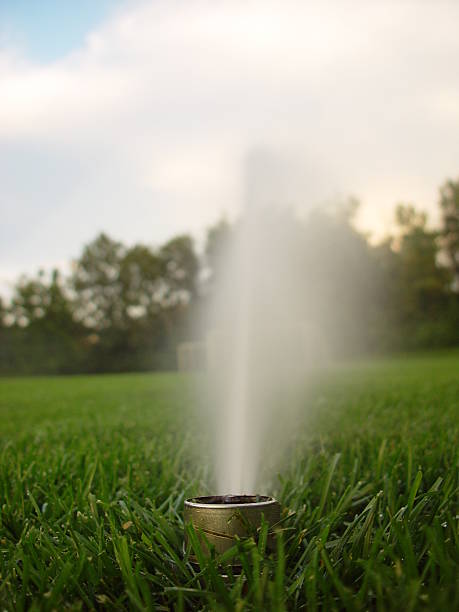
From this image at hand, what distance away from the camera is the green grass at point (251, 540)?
73 centimetres

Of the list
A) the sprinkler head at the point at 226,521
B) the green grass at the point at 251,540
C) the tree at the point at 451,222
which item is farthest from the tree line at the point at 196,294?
the sprinkler head at the point at 226,521

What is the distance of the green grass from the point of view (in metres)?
0.73

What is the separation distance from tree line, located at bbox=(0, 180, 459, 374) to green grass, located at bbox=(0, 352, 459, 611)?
22716mm

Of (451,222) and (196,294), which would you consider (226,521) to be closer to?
(196,294)

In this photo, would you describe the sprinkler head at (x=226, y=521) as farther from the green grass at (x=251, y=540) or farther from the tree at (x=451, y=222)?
the tree at (x=451, y=222)

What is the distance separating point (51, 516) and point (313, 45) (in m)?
3.26

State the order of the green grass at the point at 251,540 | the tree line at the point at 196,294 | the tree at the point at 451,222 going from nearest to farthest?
1. the green grass at the point at 251,540
2. the tree line at the point at 196,294
3. the tree at the point at 451,222

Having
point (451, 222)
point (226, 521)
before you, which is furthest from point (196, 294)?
point (226, 521)

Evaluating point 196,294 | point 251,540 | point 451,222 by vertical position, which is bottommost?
point 251,540

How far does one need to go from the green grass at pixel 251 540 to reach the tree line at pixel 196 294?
22716 millimetres

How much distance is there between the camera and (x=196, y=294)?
30234 millimetres

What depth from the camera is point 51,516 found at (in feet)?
4.04

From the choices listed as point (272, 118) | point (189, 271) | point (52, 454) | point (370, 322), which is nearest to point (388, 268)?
point (370, 322)

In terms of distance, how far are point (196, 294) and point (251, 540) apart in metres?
29.5
